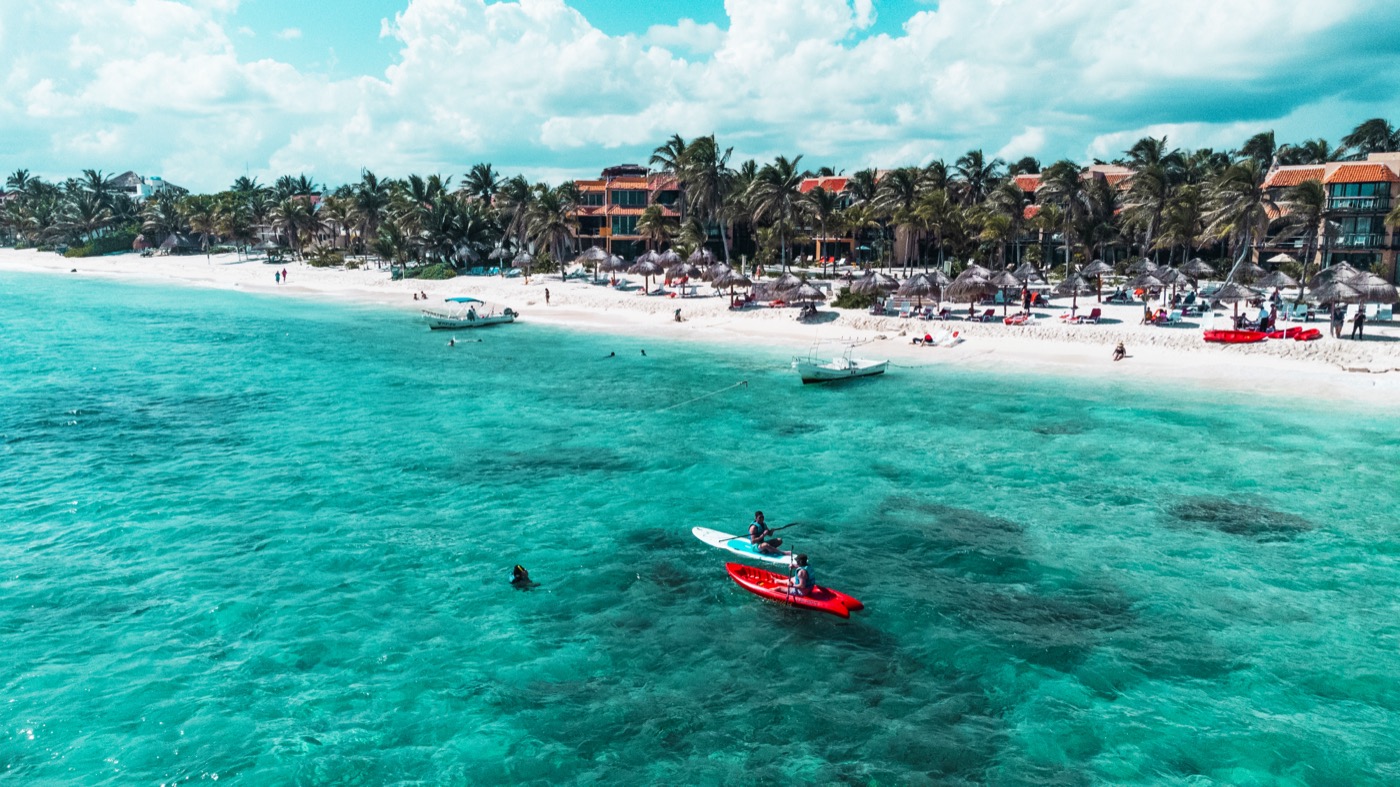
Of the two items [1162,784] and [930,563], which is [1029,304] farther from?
[1162,784]

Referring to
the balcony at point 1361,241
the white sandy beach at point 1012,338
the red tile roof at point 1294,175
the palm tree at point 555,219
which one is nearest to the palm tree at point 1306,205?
the white sandy beach at point 1012,338

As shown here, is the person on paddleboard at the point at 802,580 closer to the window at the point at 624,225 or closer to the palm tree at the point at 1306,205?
the palm tree at the point at 1306,205

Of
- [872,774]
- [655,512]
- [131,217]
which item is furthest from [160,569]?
[131,217]

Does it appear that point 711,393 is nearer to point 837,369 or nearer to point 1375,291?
point 837,369

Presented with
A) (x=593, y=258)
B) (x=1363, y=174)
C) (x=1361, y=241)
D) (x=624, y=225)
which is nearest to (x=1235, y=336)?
(x=1361, y=241)

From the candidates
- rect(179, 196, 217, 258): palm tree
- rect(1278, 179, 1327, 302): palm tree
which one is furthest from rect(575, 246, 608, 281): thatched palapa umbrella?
rect(179, 196, 217, 258): palm tree

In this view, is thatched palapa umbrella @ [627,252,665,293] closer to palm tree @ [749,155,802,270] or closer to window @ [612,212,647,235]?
palm tree @ [749,155,802,270]

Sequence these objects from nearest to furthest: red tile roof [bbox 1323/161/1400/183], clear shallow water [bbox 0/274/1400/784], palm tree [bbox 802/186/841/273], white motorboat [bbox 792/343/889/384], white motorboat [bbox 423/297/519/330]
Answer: clear shallow water [bbox 0/274/1400/784] → white motorboat [bbox 792/343/889/384] → red tile roof [bbox 1323/161/1400/183] → white motorboat [bbox 423/297/519/330] → palm tree [bbox 802/186/841/273]
